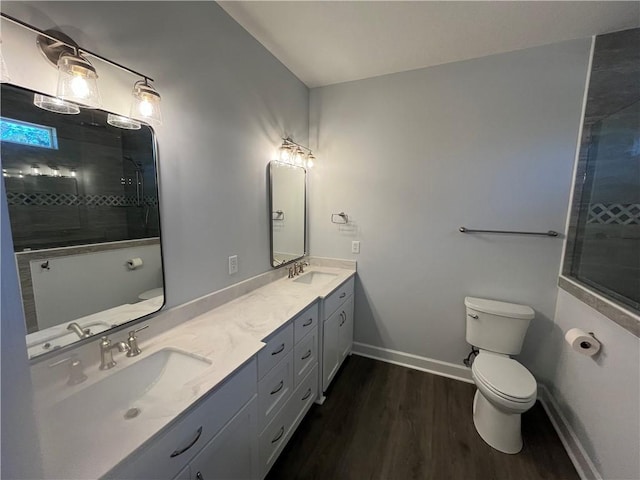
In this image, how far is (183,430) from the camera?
0.83 metres

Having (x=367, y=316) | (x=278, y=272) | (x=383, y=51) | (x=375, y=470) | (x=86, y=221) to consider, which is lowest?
(x=375, y=470)

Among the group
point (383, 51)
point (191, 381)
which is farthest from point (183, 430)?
point (383, 51)

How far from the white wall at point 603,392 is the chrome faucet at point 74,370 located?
2.36 meters

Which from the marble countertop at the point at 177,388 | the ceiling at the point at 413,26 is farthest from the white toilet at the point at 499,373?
the ceiling at the point at 413,26

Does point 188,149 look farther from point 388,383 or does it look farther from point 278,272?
point 388,383

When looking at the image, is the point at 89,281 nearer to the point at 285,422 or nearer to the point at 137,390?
the point at 137,390

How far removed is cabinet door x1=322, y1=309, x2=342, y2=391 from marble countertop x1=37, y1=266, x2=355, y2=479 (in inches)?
12.9

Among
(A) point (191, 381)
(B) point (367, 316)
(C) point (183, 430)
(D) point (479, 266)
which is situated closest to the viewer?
(C) point (183, 430)

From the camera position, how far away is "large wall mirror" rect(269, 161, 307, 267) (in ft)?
6.90

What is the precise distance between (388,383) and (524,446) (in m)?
0.91

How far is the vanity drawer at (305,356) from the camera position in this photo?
1.57 meters

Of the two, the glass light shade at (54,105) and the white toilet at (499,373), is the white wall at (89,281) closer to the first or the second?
the glass light shade at (54,105)

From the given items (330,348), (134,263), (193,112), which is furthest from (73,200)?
(330,348)

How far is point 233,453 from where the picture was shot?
1.07m
